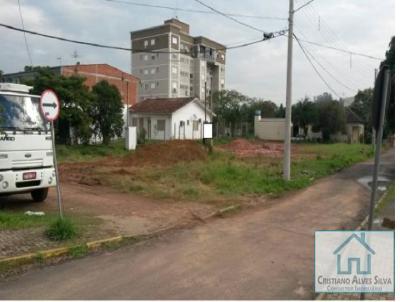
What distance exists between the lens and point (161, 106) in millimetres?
46188

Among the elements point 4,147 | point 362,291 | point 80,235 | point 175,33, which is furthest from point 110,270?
point 175,33

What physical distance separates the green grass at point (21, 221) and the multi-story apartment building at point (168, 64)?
78440mm

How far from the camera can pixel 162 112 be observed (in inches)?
1753

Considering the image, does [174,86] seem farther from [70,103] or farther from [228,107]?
[70,103]

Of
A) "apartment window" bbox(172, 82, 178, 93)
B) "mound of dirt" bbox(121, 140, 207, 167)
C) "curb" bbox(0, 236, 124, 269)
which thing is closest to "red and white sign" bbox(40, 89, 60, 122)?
"curb" bbox(0, 236, 124, 269)

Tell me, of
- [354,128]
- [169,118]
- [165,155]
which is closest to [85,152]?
[165,155]

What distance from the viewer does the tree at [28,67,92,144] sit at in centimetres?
2677

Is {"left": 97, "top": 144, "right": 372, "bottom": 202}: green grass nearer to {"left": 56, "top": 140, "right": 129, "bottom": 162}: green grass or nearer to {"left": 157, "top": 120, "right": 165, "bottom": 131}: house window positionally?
{"left": 56, "top": 140, "right": 129, "bottom": 162}: green grass

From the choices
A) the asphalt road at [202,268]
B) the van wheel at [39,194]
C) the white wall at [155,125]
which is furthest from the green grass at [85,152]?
the asphalt road at [202,268]

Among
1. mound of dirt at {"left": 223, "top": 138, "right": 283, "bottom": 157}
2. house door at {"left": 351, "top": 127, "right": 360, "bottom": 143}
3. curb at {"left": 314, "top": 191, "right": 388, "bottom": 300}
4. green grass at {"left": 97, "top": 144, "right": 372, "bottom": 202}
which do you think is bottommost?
curb at {"left": 314, "top": 191, "right": 388, "bottom": 300}

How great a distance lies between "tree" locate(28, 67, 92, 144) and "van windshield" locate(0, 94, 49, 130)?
16.5 meters

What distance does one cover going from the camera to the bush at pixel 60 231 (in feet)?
24.8

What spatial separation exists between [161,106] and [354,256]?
40478 millimetres

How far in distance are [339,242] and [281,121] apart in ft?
173
